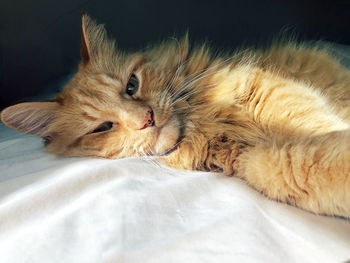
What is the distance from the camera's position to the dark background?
6.08ft

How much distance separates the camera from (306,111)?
3.72 feet

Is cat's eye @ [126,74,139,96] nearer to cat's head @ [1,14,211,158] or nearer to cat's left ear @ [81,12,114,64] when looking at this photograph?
cat's head @ [1,14,211,158]

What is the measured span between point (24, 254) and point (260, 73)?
1.11 metres

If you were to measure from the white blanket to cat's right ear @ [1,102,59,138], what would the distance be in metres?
0.31

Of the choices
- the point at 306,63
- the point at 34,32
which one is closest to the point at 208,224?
the point at 306,63

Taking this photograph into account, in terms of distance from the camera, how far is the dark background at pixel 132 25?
1854 millimetres

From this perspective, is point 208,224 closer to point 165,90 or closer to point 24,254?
Result: point 24,254

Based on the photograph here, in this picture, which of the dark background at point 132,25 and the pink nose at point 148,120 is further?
the dark background at point 132,25

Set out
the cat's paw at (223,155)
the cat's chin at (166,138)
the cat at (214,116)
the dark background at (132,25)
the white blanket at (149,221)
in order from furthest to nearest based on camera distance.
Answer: the dark background at (132,25), the cat's chin at (166,138), the cat's paw at (223,155), the cat at (214,116), the white blanket at (149,221)

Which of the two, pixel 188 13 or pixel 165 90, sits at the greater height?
pixel 188 13

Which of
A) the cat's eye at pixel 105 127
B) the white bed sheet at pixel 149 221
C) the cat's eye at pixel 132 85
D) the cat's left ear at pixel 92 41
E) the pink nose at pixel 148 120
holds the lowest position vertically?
the white bed sheet at pixel 149 221

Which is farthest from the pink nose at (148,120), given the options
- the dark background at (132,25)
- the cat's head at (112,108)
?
the dark background at (132,25)

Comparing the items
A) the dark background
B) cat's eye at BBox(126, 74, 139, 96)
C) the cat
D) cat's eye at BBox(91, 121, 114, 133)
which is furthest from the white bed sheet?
the dark background

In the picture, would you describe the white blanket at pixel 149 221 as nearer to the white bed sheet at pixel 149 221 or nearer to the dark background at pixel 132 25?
the white bed sheet at pixel 149 221
